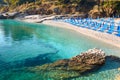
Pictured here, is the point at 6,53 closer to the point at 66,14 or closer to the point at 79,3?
the point at 66,14

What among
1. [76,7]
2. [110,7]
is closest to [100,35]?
[110,7]

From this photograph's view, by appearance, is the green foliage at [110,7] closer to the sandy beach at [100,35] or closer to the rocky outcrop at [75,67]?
the sandy beach at [100,35]

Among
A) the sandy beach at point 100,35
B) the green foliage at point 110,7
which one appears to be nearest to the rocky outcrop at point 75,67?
the sandy beach at point 100,35

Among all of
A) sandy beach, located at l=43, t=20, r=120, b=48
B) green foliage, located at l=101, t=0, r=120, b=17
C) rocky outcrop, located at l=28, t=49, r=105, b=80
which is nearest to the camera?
rocky outcrop, located at l=28, t=49, r=105, b=80

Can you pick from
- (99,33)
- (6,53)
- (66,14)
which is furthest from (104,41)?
(66,14)

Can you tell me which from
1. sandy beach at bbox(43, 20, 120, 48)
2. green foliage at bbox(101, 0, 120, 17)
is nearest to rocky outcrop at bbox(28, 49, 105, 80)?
sandy beach at bbox(43, 20, 120, 48)

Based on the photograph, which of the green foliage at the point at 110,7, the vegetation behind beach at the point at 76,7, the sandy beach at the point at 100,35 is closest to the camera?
the sandy beach at the point at 100,35

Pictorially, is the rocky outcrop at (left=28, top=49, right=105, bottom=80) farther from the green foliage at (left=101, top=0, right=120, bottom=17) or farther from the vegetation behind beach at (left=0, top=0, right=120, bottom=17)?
the vegetation behind beach at (left=0, top=0, right=120, bottom=17)

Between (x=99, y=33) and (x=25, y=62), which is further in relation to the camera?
(x=99, y=33)
